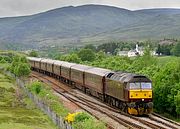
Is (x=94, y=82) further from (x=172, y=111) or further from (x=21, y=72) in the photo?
(x=21, y=72)

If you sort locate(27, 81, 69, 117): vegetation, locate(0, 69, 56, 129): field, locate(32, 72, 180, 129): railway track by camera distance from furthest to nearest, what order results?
locate(27, 81, 69, 117): vegetation
locate(0, 69, 56, 129): field
locate(32, 72, 180, 129): railway track

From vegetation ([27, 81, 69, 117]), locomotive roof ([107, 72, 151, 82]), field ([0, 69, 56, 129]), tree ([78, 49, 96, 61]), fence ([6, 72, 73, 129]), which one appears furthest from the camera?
tree ([78, 49, 96, 61])

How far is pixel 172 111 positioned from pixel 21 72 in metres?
47.8

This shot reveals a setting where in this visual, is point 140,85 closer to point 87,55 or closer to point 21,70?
point 21,70

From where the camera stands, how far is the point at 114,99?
4372cm

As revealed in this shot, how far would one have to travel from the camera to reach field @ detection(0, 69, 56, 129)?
34875 millimetres

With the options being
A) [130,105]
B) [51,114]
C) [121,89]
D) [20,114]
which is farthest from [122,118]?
[20,114]

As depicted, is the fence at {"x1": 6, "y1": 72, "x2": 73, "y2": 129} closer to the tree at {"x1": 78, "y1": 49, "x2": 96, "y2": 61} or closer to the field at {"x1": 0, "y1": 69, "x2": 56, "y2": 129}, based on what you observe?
the field at {"x1": 0, "y1": 69, "x2": 56, "y2": 129}

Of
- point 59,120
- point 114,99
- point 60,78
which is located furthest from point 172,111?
point 60,78

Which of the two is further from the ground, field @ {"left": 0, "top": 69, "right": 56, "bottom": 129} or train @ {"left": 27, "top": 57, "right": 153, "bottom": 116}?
train @ {"left": 27, "top": 57, "right": 153, "bottom": 116}

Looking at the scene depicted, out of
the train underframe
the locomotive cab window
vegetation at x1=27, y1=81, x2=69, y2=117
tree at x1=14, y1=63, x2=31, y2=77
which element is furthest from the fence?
tree at x1=14, y1=63, x2=31, y2=77

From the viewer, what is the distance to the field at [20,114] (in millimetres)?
34875

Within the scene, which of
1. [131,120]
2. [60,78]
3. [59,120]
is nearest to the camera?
[59,120]

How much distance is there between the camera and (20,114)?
41562mm
